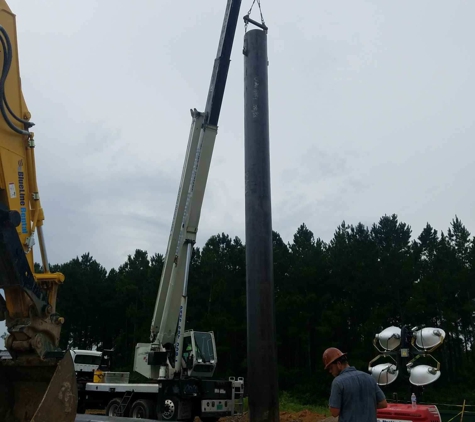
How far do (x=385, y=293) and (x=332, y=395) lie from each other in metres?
32.4

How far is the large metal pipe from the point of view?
7680 mm

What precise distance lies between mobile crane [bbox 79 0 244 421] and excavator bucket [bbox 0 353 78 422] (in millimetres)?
5783

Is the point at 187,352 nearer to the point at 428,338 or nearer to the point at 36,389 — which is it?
the point at 36,389

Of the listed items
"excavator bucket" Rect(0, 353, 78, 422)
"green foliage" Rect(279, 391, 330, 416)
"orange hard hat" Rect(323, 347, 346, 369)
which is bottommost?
"green foliage" Rect(279, 391, 330, 416)

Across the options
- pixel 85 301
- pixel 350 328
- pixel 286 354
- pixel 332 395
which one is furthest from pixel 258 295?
pixel 85 301

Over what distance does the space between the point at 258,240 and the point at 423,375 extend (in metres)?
3.20

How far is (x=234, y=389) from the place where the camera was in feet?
40.3

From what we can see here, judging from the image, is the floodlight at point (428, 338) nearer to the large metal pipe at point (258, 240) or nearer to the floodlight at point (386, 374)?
the floodlight at point (386, 374)

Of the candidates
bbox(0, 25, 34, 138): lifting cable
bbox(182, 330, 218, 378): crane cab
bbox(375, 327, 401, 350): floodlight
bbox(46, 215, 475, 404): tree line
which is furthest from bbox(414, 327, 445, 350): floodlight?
bbox(46, 215, 475, 404): tree line

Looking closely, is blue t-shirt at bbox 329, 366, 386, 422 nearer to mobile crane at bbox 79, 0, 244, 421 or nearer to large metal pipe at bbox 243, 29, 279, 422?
large metal pipe at bbox 243, 29, 279, 422

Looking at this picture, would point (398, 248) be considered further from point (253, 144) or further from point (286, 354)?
point (253, 144)

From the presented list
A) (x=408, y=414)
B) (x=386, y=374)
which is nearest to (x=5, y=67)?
(x=386, y=374)

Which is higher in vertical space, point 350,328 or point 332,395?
point 350,328

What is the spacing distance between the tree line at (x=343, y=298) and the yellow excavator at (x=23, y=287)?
27715mm
